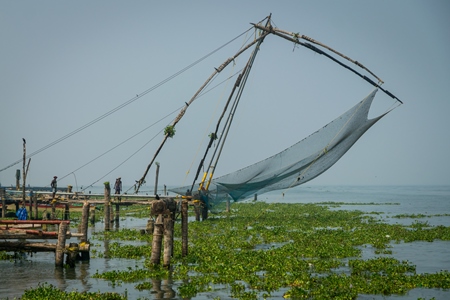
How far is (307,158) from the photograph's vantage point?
24391 millimetres

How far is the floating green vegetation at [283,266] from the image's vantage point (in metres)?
13.1

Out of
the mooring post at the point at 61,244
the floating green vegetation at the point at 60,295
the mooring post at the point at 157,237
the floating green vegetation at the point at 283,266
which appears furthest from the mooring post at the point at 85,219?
the floating green vegetation at the point at 60,295

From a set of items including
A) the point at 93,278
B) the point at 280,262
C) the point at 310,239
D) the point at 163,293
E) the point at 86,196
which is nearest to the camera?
the point at 163,293

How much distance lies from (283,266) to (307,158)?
9454mm

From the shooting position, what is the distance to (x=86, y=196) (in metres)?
32.8

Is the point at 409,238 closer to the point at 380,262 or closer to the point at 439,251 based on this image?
the point at 439,251

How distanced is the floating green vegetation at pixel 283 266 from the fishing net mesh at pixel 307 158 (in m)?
2.63

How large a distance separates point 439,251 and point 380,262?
522cm

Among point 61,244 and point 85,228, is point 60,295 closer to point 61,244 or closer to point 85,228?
point 61,244

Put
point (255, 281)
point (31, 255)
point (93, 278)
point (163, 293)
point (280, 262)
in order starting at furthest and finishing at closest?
point (31, 255), point (280, 262), point (93, 278), point (255, 281), point (163, 293)

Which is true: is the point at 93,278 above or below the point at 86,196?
below

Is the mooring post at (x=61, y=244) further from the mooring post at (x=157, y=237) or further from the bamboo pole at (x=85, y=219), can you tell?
the bamboo pole at (x=85, y=219)

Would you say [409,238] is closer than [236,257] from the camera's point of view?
No

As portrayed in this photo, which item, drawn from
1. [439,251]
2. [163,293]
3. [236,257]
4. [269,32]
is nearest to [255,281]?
[163,293]
